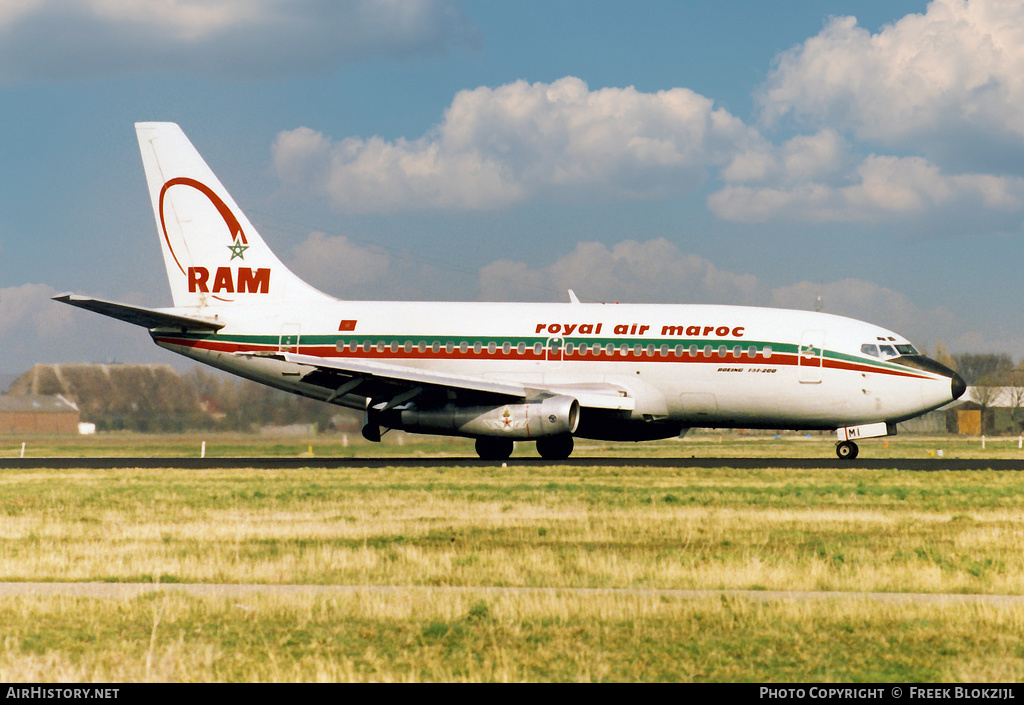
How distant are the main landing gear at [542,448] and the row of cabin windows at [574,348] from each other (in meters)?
2.90

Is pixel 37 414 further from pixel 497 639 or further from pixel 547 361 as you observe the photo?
pixel 497 639

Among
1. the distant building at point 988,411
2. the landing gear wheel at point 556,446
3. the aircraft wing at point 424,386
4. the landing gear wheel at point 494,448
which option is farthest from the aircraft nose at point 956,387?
the distant building at point 988,411

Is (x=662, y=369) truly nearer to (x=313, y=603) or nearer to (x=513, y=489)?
(x=513, y=489)

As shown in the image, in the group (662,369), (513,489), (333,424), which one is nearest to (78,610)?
(513,489)

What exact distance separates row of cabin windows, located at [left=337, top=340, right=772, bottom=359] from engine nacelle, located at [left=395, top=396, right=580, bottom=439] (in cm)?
224

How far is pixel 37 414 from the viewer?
57.6 m

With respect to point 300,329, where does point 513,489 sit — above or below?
below

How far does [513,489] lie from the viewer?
2453 centimetres

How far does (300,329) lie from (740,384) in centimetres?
1404

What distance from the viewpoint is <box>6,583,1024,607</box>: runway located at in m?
11.6

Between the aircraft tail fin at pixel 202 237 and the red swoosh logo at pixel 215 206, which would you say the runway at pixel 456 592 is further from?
the red swoosh logo at pixel 215 206

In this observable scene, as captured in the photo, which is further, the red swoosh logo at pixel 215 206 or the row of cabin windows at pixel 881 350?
the red swoosh logo at pixel 215 206

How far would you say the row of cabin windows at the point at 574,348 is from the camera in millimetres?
34531

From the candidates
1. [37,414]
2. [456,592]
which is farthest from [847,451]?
[37,414]
